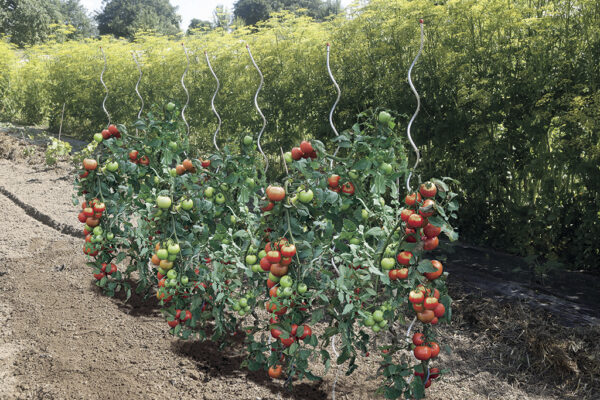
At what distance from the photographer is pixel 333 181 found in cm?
176

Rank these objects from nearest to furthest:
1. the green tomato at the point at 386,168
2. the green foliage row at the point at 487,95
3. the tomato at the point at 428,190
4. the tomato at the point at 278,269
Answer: the tomato at the point at 428,190
the tomato at the point at 278,269
the green tomato at the point at 386,168
the green foliage row at the point at 487,95

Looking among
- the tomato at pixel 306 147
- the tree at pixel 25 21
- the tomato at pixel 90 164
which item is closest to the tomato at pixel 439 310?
the tomato at pixel 306 147

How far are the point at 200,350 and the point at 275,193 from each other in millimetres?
1039

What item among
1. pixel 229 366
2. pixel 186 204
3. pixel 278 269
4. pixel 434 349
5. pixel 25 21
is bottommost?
pixel 229 366

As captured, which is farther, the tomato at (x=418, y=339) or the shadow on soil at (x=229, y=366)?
the shadow on soil at (x=229, y=366)

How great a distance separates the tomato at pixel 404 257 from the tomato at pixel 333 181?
0.41 metres

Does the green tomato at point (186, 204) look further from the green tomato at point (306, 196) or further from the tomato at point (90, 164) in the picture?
the tomato at point (90, 164)

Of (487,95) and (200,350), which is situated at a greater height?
(487,95)

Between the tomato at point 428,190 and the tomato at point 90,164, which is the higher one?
the tomato at point 428,190

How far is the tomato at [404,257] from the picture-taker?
58.2 inches

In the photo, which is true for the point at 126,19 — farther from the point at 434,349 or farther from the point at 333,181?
the point at 434,349

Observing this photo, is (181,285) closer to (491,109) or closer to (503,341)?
(503,341)

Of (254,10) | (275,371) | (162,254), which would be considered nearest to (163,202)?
(162,254)

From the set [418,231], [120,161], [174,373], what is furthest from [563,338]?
[120,161]
